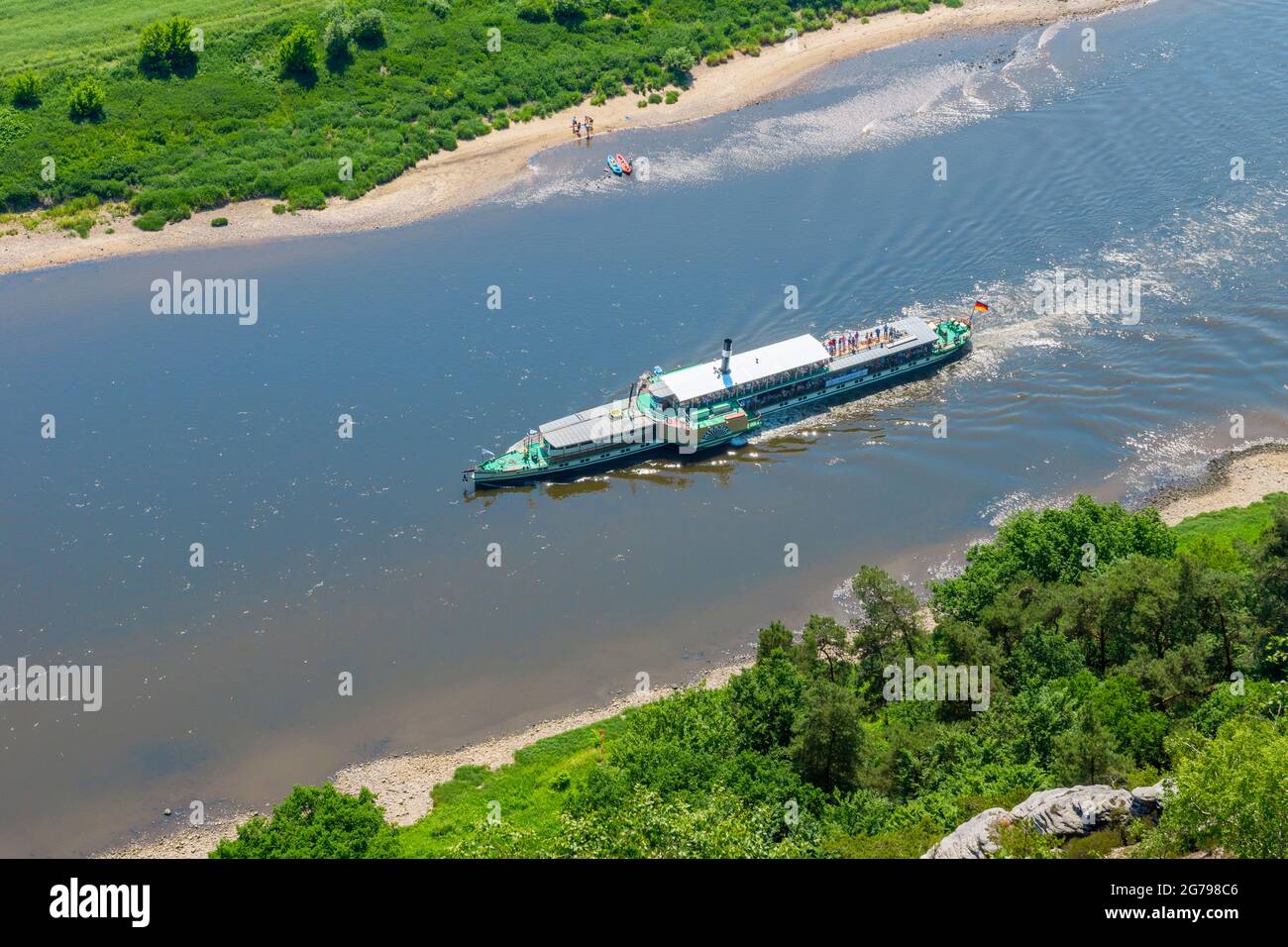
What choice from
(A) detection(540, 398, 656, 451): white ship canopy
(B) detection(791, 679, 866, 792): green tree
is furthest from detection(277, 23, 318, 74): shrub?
(B) detection(791, 679, 866, 792): green tree

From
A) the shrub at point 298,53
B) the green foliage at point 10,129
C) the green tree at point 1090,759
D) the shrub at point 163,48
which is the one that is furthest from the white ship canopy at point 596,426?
the shrub at point 163,48

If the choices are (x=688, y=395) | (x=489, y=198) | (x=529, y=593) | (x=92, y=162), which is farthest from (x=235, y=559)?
(x=92, y=162)

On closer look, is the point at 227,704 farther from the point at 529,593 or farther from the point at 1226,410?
the point at 1226,410

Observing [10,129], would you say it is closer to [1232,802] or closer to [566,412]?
[566,412]

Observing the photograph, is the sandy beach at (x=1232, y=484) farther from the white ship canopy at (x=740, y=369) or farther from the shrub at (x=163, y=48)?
the shrub at (x=163, y=48)

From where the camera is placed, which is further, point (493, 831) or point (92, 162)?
point (92, 162)

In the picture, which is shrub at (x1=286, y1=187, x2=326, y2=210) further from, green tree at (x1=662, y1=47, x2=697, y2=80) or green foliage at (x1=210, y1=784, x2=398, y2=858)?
green foliage at (x1=210, y1=784, x2=398, y2=858)
